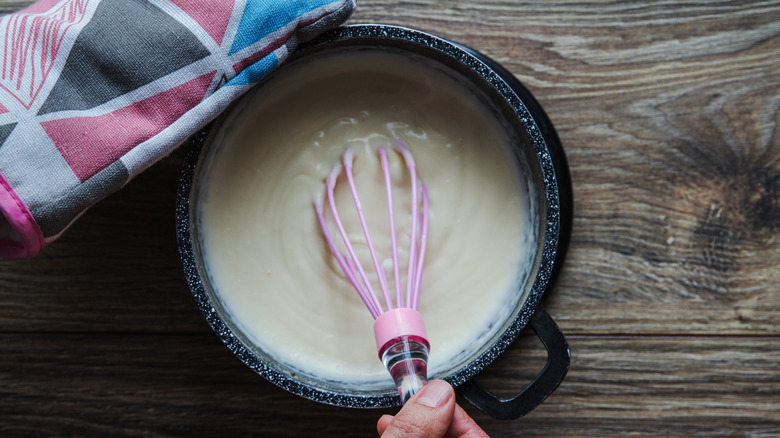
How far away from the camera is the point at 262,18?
54cm

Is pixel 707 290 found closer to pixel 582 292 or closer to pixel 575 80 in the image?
pixel 582 292

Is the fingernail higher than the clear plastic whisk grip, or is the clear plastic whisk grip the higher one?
the fingernail

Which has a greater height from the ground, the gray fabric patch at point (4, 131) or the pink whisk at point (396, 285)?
the gray fabric patch at point (4, 131)

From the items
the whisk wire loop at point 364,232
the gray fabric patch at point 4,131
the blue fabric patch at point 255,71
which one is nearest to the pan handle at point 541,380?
the whisk wire loop at point 364,232

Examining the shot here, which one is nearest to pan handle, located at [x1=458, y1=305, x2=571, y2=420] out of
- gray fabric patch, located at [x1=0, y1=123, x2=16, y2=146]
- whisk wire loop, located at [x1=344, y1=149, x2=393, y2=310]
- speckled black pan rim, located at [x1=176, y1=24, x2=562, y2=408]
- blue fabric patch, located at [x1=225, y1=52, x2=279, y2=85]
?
speckled black pan rim, located at [x1=176, y1=24, x2=562, y2=408]

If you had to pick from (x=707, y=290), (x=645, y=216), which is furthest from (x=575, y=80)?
(x=707, y=290)

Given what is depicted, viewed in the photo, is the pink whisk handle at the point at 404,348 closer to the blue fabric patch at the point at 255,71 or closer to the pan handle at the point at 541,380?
the pan handle at the point at 541,380

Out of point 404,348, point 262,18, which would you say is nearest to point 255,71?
point 262,18

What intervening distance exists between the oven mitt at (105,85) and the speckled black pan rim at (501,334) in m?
0.04

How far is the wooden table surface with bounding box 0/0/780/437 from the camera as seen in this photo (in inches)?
26.9

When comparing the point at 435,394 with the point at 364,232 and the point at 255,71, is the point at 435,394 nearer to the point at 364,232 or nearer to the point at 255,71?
the point at 364,232

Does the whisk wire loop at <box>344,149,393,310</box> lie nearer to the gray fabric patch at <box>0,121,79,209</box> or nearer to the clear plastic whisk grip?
the clear plastic whisk grip

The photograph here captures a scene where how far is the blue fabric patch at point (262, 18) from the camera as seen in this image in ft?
1.76

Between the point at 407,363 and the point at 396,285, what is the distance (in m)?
0.09
